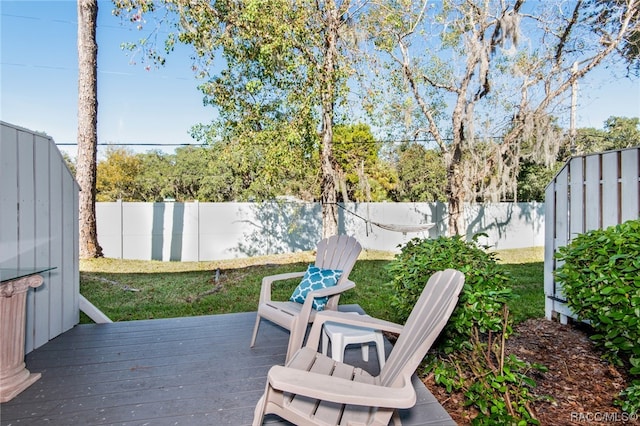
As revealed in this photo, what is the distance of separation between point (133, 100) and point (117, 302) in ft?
27.1

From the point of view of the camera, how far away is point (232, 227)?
831 centimetres

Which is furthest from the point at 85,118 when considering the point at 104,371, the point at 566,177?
the point at 566,177

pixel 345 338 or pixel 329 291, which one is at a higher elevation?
pixel 329 291

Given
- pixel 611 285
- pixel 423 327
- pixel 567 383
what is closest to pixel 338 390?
pixel 423 327

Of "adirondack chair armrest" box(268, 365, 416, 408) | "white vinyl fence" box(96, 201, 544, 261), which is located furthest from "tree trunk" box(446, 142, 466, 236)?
"adirondack chair armrest" box(268, 365, 416, 408)

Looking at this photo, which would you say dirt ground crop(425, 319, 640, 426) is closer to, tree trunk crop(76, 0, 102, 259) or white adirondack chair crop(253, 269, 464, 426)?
white adirondack chair crop(253, 269, 464, 426)

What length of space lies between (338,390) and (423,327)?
0.43 m

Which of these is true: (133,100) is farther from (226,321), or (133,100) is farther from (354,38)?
(226,321)

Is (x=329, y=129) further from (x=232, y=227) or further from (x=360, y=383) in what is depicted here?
(x=360, y=383)

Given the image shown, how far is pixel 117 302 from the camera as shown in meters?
4.72

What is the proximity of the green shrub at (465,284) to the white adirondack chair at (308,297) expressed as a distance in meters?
0.41

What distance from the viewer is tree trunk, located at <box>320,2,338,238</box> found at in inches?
242

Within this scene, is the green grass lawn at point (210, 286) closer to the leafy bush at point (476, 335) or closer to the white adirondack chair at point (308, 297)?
the white adirondack chair at point (308, 297)

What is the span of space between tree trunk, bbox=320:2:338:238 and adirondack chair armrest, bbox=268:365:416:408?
5.51 meters
